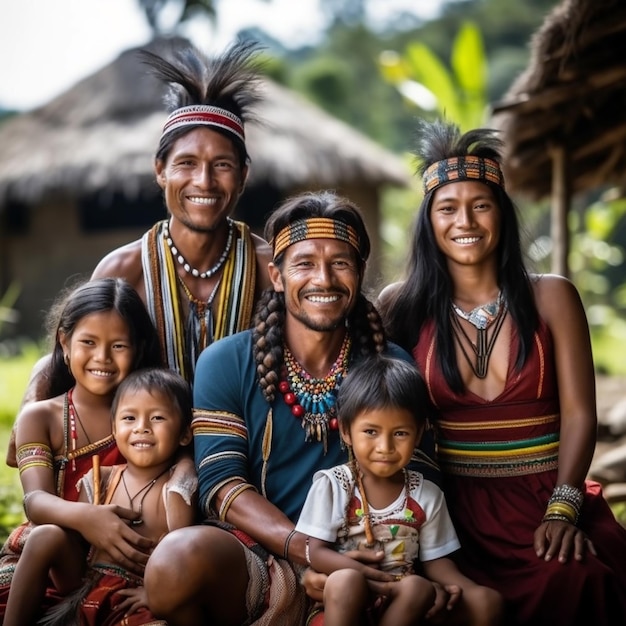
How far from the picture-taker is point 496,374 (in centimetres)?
362

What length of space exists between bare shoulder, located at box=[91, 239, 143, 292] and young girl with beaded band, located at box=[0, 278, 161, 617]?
320 millimetres

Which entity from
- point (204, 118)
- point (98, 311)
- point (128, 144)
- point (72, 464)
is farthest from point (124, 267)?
point (128, 144)

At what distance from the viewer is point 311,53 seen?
105ft

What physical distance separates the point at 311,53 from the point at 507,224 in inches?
1160

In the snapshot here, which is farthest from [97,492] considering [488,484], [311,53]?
[311,53]

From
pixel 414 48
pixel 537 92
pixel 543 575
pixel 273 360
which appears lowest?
pixel 543 575

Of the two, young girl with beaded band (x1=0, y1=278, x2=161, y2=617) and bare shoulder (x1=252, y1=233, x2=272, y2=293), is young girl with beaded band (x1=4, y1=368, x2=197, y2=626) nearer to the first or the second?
young girl with beaded band (x1=0, y1=278, x2=161, y2=617)

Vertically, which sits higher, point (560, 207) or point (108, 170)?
point (108, 170)

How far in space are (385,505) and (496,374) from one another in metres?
0.79

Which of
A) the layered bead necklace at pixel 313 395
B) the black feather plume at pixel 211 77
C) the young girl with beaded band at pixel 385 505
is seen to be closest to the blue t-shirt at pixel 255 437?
the layered bead necklace at pixel 313 395

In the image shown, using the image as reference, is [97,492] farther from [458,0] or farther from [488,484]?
[458,0]

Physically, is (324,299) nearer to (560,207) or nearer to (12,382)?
(560,207)

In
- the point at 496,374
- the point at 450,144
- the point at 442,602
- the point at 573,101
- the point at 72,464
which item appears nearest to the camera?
the point at 442,602

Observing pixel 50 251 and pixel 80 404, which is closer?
pixel 80 404
